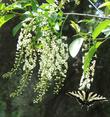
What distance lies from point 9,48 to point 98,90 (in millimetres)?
1446

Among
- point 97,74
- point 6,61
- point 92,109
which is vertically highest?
point 6,61

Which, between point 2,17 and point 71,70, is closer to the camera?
point 2,17

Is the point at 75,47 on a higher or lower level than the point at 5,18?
lower

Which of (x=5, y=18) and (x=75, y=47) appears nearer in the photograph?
(x=75, y=47)

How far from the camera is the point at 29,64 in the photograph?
205 centimetres

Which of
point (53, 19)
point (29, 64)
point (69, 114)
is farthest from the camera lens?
point (69, 114)

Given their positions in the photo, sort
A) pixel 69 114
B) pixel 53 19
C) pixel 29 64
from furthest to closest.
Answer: pixel 69 114 → pixel 29 64 → pixel 53 19

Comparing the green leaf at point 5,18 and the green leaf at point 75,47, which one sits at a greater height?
the green leaf at point 5,18

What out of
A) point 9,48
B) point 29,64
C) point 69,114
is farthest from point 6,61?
point 29,64

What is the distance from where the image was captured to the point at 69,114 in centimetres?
593

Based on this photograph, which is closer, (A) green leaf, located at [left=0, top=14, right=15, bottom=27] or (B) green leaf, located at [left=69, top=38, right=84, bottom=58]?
(B) green leaf, located at [left=69, top=38, right=84, bottom=58]

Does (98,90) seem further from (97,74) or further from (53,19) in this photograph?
(53,19)

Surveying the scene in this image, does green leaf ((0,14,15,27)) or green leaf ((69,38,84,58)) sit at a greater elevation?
green leaf ((0,14,15,27))

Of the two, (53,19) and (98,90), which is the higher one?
(53,19)
